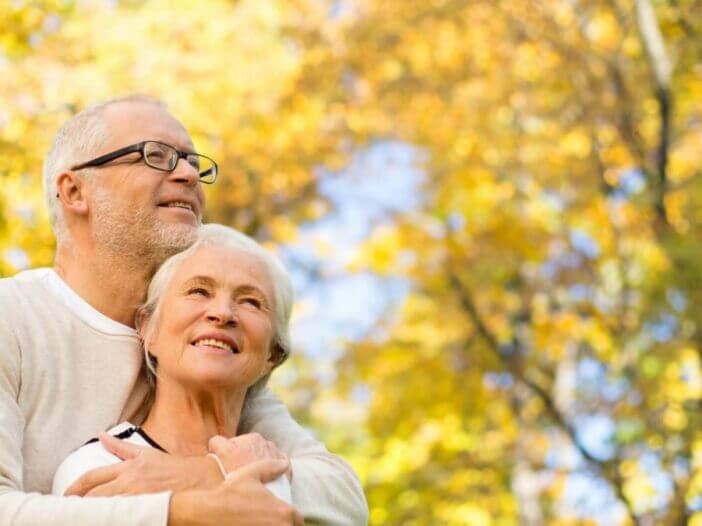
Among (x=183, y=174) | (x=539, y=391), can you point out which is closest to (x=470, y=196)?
(x=539, y=391)

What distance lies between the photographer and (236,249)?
2.67m

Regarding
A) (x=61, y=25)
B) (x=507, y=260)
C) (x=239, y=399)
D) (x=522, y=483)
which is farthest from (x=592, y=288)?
Result: (x=239, y=399)

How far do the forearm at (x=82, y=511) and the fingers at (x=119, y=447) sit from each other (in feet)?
0.64

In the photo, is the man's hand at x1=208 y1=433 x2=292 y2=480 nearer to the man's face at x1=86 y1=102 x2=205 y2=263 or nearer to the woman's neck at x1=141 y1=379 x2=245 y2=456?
the woman's neck at x1=141 y1=379 x2=245 y2=456

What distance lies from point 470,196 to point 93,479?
8.10m

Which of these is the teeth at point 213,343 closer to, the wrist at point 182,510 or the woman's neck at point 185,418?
the woman's neck at point 185,418

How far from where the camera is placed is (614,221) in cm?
962

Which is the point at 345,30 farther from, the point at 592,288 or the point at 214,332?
the point at 214,332

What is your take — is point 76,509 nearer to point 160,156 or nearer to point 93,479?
point 93,479

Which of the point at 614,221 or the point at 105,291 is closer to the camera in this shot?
the point at 105,291

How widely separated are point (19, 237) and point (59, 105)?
0.85 metres

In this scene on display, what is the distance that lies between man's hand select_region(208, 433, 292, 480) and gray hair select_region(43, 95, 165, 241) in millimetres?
740

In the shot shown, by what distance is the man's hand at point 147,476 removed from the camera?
7.44 ft

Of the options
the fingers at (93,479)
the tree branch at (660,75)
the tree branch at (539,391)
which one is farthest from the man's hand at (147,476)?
the tree branch at (660,75)
